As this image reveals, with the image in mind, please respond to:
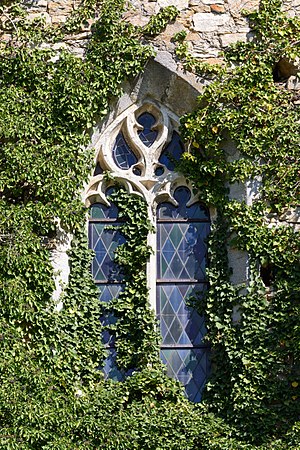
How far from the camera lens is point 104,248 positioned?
10656 millimetres

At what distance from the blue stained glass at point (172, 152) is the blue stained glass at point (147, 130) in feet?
0.55

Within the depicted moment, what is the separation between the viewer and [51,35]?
11.0m

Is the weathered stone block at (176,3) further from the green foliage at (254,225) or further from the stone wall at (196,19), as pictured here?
the green foliage at (254,225)

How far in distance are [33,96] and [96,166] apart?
904 mm

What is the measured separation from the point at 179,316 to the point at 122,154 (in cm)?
172

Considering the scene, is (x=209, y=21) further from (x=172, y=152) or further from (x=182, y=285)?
(x=182, y=285)

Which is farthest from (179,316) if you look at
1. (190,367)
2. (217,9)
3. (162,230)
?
(217,9)

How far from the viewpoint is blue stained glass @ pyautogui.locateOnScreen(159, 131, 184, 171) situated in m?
10.9

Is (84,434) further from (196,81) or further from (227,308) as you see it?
(196,81)

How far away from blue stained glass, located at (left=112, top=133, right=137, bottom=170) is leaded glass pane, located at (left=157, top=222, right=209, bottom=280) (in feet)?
2.30

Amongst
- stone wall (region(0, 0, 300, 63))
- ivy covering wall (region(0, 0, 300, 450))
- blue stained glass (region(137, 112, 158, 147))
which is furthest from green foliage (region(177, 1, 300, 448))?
blue stained glass (region(137, 112, 158, 147))

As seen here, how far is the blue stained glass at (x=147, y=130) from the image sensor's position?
11.0 m

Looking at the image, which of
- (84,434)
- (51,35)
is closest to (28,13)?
(51,35)

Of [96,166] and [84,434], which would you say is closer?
[84,434]
